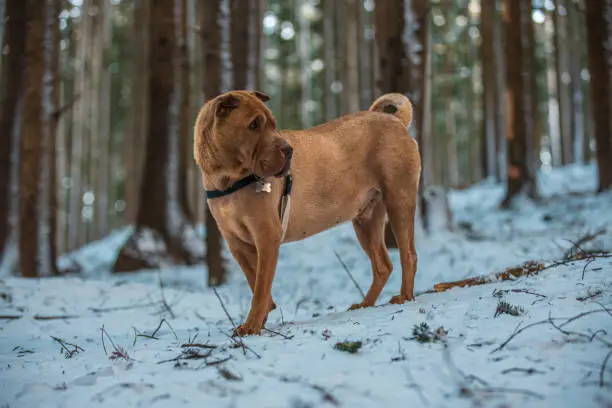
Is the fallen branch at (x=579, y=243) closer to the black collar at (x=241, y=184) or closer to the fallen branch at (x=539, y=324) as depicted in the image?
the fallen branch at (x=539, y=324)

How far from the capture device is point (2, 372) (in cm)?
311

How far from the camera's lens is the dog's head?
134 inches

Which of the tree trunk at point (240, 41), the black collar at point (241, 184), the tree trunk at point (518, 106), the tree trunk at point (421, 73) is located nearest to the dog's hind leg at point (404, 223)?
the black collar at point (241, 184)

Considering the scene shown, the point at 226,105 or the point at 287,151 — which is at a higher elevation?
the point at 226,105

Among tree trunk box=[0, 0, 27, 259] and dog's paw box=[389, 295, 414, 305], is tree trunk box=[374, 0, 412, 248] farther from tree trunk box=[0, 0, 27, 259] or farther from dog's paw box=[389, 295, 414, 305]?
tree trunk box=[0, 0, 27, 259]

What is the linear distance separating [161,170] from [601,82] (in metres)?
10.6

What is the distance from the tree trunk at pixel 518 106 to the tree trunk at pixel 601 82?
158 cm

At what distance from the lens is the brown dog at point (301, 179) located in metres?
3.47

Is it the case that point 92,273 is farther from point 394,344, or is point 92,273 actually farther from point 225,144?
point 394,344

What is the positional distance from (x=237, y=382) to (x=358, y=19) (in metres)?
20.6

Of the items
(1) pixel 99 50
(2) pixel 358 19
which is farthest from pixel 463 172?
(1) pixel 99 50

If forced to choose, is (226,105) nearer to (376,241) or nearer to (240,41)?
(376,241)

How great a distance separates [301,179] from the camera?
4133mm

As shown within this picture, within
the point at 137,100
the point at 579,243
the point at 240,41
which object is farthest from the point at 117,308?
the point at 137,100
